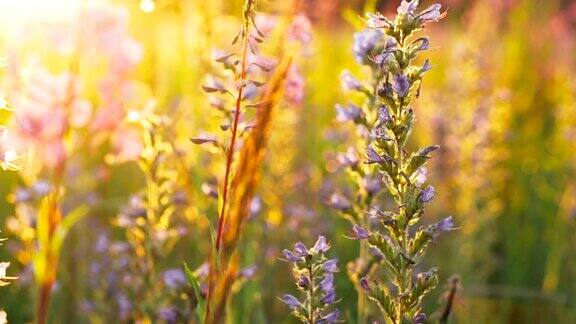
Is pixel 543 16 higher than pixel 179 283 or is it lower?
higher

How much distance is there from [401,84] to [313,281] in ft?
1.28

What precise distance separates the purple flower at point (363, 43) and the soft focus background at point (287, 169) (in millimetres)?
454

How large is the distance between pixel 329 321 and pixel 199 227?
1.48 m

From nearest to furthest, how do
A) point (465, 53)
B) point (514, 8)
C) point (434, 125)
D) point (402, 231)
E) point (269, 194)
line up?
point (402, 231), point (269, 194), point (465, 53), point (434, 125), point (514, 8)

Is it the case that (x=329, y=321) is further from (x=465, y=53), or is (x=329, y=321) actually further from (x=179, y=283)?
(x=465, y=53)

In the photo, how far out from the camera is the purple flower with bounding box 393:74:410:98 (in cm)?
134

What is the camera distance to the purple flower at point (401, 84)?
52.9 inches

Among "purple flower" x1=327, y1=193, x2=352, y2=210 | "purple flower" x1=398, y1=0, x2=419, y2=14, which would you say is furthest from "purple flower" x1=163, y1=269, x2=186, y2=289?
"purple flower" x1=398, y1=0, x2=419, y2=14

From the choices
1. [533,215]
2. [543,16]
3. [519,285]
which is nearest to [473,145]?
[519,285]

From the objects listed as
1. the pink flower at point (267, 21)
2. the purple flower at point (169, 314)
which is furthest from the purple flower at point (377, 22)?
the pink flower at point (267, 21)

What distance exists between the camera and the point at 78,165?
14.7 feet

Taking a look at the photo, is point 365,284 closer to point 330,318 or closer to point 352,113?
point 330,318

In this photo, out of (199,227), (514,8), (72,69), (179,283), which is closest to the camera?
(72,69)

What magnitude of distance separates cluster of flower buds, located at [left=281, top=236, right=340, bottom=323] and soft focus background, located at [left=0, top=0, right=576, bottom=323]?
76 centimetres
